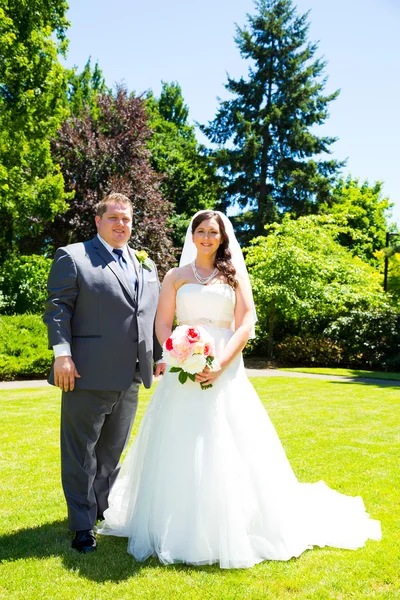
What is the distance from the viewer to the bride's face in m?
4.40

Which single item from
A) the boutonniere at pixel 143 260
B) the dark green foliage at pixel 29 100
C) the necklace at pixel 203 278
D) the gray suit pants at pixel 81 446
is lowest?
the gray suit pants at pixel 81 446

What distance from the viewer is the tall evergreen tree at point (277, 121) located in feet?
103

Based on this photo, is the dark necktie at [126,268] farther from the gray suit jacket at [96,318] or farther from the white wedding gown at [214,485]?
the white wedding gown at [214,485]

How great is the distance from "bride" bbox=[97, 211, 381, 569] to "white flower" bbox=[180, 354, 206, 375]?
13 centimetres

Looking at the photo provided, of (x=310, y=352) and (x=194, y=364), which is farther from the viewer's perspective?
(x=310, y=352)

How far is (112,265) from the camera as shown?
436cm

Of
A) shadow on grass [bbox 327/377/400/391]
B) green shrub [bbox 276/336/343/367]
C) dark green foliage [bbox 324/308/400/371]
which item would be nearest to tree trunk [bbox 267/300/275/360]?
green shrub [bbox 276/336/343/367]

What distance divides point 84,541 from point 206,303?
1.90m

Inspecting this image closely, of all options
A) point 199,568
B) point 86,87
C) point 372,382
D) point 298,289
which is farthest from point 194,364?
point 86,87

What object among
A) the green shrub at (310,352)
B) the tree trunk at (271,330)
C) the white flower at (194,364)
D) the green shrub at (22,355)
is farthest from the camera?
the tree trunk at (271,330)

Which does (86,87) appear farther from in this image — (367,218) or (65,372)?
(65,372)

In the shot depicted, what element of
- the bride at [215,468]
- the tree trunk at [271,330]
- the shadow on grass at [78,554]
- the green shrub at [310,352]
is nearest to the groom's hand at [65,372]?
the bride at [215,468]

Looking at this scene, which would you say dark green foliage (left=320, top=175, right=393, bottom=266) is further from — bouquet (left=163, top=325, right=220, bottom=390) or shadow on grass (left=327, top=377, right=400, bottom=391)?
bouquet (left=163, top=325, right=220, bottom=390)

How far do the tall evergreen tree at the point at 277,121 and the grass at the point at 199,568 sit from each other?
23.9 metres
